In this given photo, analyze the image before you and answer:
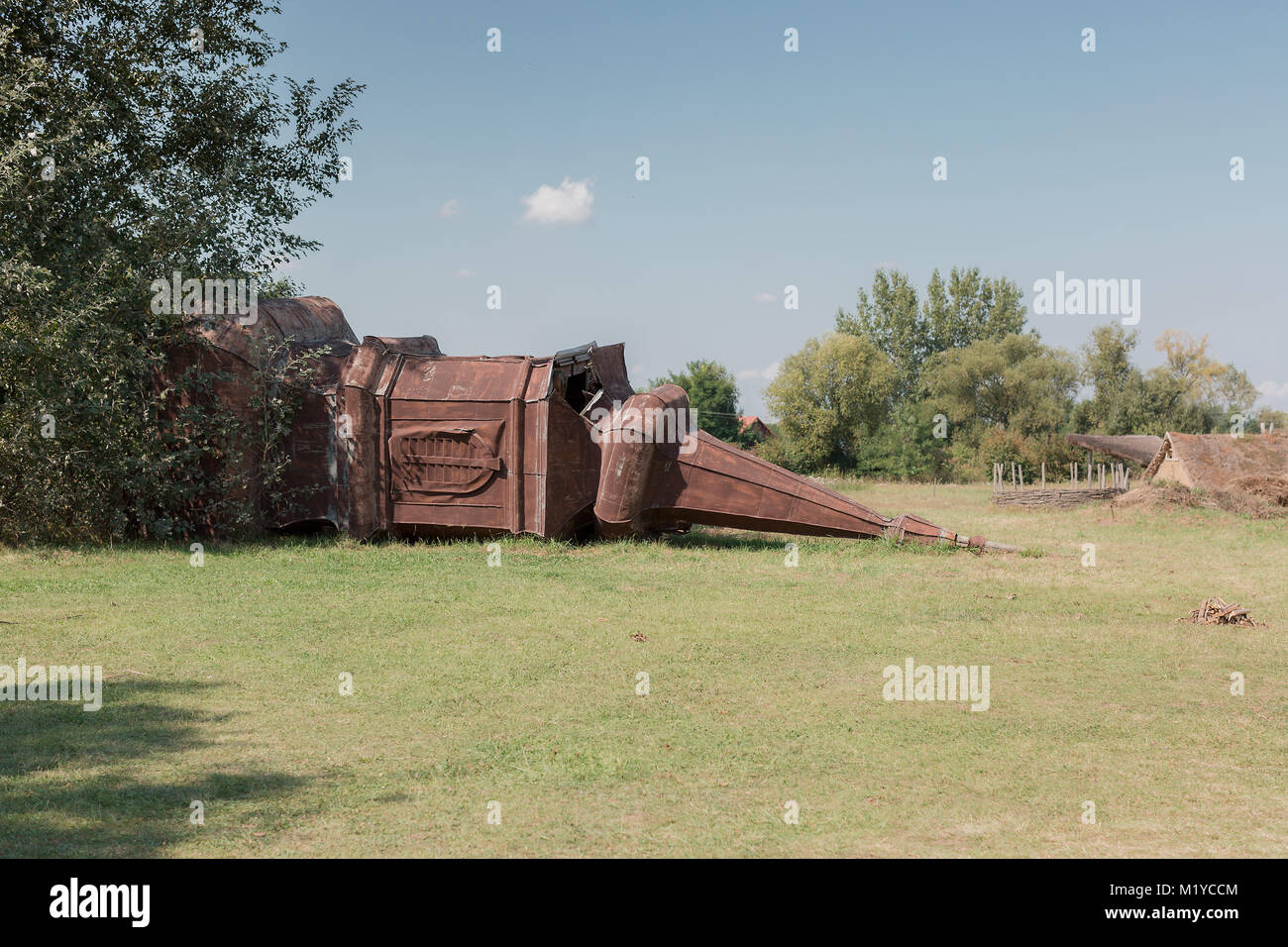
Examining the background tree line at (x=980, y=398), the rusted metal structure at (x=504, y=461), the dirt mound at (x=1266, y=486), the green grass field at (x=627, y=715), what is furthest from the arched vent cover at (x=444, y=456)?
the background tree line at (x=980, y=398)

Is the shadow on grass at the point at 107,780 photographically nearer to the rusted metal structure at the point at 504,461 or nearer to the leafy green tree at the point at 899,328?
the rusted metal structure at the point at 504,461

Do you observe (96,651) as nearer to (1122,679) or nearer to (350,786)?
(350,786)

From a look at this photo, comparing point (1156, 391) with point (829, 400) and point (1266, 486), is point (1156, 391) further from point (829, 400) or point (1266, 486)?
point (1266, 486)

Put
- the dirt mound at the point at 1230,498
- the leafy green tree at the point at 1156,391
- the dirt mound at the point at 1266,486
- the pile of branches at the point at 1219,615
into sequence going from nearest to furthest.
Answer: the pile of branches at the point at 1219,615, the dirt mound at the point at 1230,498, the dirt mound at the point at 1266,486, the leafy green tree at the point at 1156,391

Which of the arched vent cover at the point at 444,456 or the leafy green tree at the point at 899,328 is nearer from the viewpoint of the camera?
the arched vent cover at the point at 444,456

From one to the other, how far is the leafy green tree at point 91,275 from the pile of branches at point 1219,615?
44.6 feet

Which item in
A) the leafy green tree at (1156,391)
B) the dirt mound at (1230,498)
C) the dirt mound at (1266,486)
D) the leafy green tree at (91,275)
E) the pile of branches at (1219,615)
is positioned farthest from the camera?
the leafy green tree at (1156,391)

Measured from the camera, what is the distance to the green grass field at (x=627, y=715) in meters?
5.04

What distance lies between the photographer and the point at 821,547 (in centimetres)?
1619

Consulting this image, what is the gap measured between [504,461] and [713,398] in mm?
43666

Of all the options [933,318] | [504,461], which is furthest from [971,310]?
[504,461]

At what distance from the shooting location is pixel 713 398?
5894 cm

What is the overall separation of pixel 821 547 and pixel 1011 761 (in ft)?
32.9
